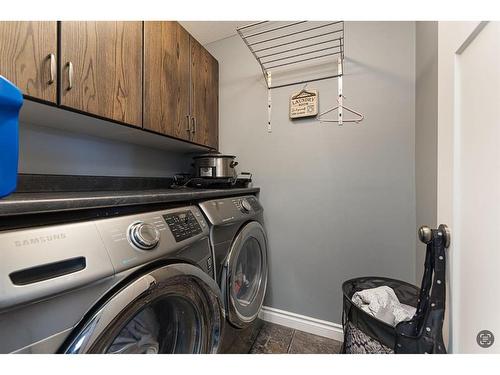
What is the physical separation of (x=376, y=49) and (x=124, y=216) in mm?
1704

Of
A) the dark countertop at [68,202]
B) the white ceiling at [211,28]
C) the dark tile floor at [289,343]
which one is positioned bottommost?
the dark tile floor at [289,343]

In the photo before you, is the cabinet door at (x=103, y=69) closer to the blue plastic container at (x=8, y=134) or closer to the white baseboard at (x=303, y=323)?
the blue plastic container at (x=8, y=134)

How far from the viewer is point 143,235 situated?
1.90 ft

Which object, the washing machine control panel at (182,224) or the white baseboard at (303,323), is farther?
the white baseboard at (303,323)

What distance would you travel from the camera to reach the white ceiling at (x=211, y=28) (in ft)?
5.13

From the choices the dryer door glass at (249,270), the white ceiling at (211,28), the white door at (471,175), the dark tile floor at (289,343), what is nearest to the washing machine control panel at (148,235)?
the dryer door glass at (249,270)

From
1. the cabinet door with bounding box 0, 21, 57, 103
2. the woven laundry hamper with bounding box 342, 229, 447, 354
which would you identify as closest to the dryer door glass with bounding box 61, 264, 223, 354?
the woven laundry hamper with bounding box 342, 229, 447, 354

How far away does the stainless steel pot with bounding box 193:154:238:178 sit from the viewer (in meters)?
1.43

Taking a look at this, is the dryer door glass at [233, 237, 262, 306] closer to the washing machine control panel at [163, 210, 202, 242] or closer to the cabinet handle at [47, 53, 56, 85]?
the washing machine control panel at [163, 210, 202, 242]

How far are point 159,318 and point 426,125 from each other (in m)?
1.51

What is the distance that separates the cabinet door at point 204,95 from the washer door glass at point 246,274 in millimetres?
812

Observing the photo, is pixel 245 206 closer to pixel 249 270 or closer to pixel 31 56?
pixel 249 270

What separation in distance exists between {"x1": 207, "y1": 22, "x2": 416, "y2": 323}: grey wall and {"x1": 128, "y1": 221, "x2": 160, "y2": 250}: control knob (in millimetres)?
1092
